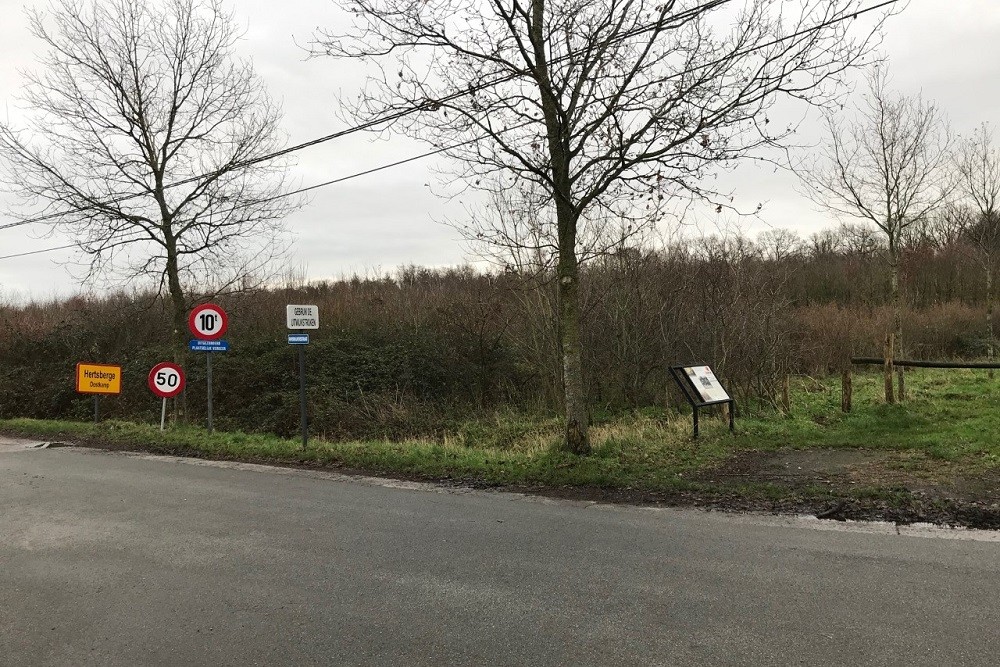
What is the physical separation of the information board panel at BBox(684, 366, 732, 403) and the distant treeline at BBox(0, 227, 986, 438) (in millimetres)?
3043

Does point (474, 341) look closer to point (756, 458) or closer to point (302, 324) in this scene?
point (302, 324)

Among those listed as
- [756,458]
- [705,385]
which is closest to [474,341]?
[705,385]

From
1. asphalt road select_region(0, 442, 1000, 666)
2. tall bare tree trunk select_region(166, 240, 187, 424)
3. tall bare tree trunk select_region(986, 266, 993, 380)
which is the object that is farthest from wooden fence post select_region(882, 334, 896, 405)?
tall bare tree trunk select_region(166, 240, 187, 424)

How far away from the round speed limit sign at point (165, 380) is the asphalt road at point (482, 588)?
724 centimetres

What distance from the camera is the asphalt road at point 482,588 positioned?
3861 millimetres

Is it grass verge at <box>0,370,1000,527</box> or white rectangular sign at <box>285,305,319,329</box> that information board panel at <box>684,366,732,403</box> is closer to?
grass verge at <box>0,370,1000,527</box>

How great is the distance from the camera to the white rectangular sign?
1187 cm

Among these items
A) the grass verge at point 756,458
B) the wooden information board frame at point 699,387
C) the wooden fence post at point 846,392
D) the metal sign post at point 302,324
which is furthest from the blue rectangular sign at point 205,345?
the wooden fence post at point 846,392

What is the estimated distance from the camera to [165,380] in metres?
14.5

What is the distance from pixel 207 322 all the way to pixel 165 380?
193 centimetres

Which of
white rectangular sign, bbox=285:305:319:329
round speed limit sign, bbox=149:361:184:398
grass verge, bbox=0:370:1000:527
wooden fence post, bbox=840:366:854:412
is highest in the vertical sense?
white rectangular sign, bbox=285:305:319:329

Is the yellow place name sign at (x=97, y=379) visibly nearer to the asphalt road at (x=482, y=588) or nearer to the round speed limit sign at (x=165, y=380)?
the round speed limit sign at (x=165, y=380)

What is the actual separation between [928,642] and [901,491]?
376cm

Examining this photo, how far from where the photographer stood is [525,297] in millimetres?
18016
